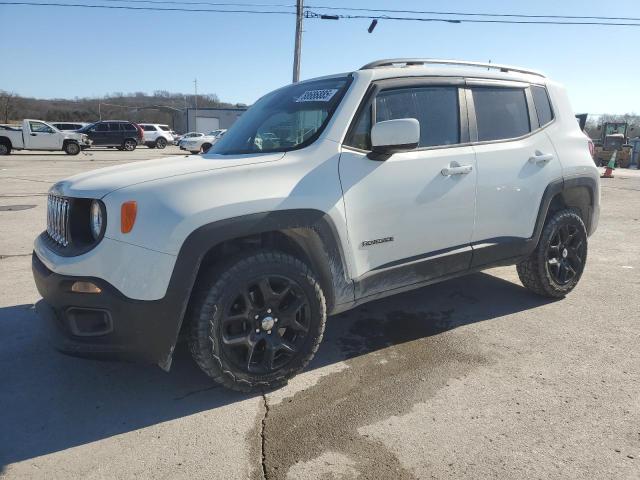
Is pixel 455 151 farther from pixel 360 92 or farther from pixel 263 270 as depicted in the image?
pixel 263 270

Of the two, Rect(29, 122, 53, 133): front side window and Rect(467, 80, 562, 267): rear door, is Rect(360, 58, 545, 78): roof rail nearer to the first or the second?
Rect(467, 80, 562, 267): rear door

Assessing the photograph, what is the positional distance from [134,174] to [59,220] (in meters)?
0.54

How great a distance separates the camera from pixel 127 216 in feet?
7.68

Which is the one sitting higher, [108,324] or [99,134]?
[108,324]

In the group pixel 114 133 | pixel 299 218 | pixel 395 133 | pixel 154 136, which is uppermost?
pixel 395 133

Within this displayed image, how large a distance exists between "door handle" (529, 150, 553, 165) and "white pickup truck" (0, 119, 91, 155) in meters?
26.8

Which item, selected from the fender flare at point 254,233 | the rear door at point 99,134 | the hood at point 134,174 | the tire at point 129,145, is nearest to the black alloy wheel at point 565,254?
the fender flare at point 254,233

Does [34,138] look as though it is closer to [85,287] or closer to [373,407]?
[85,287]

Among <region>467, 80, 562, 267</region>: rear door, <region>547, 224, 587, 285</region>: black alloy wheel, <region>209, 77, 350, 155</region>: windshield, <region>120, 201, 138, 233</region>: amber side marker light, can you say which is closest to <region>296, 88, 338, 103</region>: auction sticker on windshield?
<region>209, 77, 350, 155</region>: windshield

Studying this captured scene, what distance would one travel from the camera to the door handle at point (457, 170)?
3281mm

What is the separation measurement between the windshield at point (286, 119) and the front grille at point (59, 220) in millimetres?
1135

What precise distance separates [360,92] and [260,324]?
1.59 m

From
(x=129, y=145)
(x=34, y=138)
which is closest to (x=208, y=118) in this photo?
(x=129, y=145)

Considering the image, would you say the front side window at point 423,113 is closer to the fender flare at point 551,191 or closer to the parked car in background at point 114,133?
the fender flare at point 551,191
